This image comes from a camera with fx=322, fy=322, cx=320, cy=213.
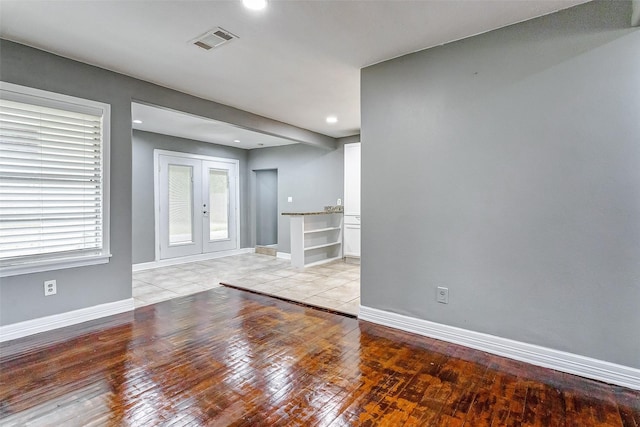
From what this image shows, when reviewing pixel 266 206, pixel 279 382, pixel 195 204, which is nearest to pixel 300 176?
pixel 266 206

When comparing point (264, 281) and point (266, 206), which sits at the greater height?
point (266, 206)

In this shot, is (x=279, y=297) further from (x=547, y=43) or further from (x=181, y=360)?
(x=547, y=43)

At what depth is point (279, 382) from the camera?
209 cm

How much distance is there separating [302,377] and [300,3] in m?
2.49

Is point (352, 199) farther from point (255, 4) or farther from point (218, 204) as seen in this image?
point (255, 4)

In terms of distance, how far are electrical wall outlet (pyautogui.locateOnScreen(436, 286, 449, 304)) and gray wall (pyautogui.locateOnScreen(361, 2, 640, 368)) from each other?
0.04 meters

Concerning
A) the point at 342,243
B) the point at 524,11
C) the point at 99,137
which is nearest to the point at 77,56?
the point at 99,137

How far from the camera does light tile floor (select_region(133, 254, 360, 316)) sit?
394cm

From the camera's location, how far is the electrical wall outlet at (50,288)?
2.92m

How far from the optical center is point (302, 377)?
7.07 feet

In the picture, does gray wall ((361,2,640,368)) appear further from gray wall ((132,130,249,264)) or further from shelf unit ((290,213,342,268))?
gray wall ((132,130,249,264))

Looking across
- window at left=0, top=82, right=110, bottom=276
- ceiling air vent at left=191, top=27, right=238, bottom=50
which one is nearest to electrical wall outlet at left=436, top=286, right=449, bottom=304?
ceiling air vent at left=191, top=27, right=238, bottom=50

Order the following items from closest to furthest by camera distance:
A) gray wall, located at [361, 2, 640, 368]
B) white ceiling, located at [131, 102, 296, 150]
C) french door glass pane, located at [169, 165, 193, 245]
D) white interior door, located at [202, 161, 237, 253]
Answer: gray wall, located at [361, 2, 640, 368] → white ceiling, located at [131, 102, 296, 150] → french door glass pane, located at [169, 165, 193, 245] → white interior door, located at [202, 161, 237, 253]

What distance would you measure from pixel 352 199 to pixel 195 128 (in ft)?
9.98
